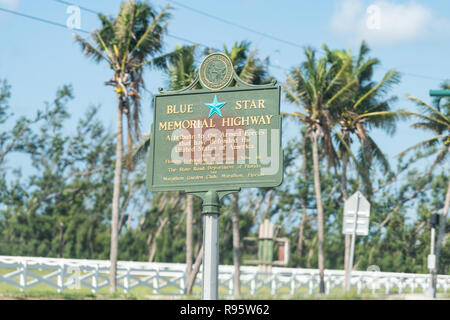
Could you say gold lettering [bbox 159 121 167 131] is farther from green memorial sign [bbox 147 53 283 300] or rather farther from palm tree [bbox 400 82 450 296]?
palm tree [bbox 400 82 450 296]

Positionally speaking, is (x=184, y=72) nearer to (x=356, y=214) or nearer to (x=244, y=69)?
(x=244, y=69)

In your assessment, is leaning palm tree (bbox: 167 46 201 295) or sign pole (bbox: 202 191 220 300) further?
leaning palm tree (bbox: 167 46 201 295)

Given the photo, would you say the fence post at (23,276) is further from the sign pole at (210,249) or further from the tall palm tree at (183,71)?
the sign pole at (210,249)

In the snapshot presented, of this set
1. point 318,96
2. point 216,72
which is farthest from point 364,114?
point 216,72

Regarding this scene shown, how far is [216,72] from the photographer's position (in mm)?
15000

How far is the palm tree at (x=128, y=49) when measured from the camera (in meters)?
30.4

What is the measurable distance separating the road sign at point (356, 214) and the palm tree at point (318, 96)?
40.1 ft

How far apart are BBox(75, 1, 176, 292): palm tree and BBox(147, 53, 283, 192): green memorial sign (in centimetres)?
1536

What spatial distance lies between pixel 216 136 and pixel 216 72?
1.38 metres

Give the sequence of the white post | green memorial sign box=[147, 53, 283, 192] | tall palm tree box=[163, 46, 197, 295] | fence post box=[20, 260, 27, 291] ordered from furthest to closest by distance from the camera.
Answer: tall palm tree box=[163, 46, 197, 295] → fence post box=[20, 260, 27, 291] → the white post → green memorial sign box=[147, 53, 283, 192]

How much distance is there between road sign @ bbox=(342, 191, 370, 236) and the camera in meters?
22.1

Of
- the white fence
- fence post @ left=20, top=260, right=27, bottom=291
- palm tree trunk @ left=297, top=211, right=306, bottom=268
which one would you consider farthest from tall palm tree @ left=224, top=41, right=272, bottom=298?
palm tree trunk @ left=297, top=211, right=306, bottom=268

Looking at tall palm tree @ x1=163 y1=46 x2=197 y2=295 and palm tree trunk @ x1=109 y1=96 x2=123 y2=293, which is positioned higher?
tall palm tree @ x1=163 y1=46 x2=197 y2=295

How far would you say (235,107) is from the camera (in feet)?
Answer: 47.9
